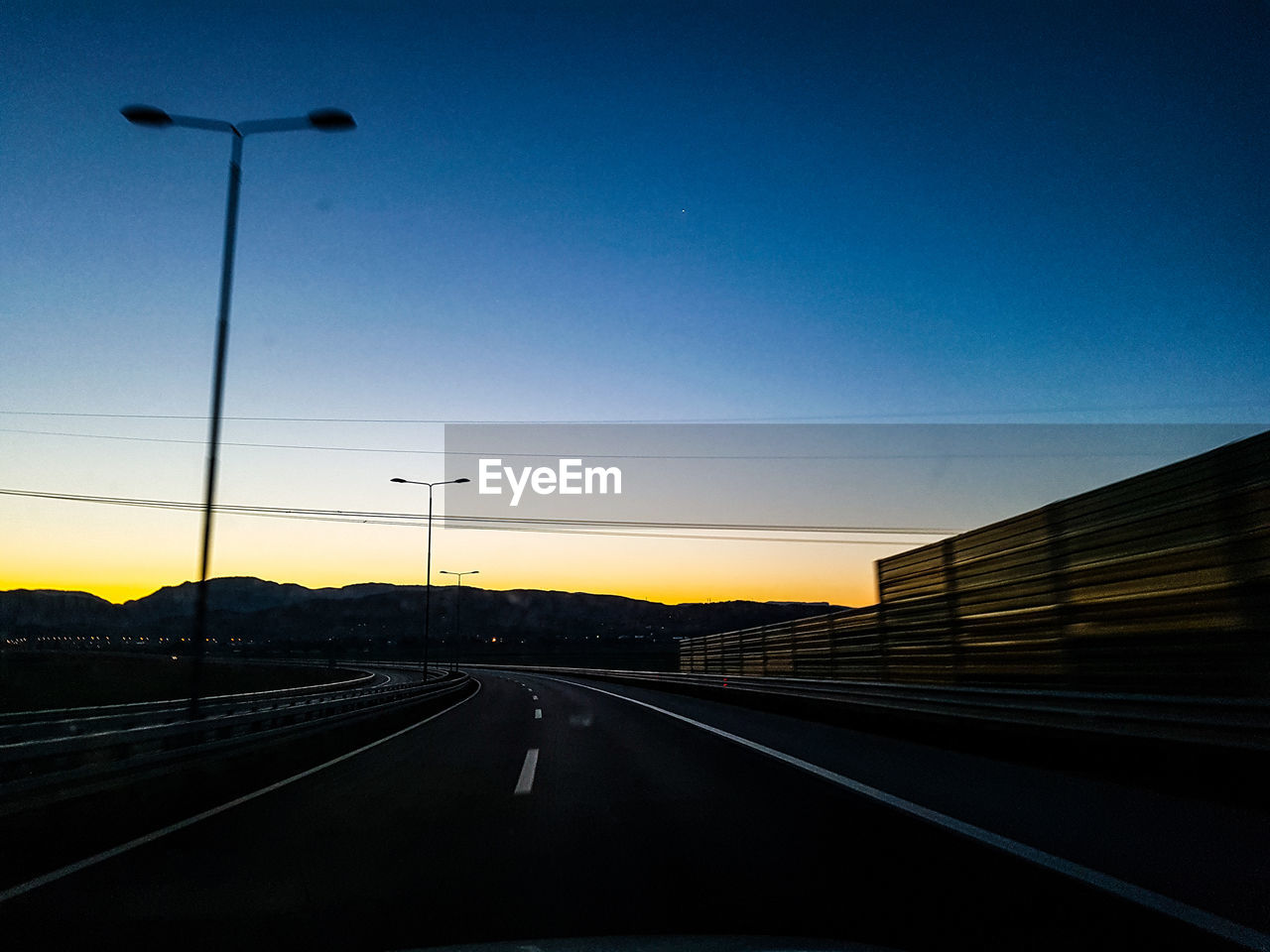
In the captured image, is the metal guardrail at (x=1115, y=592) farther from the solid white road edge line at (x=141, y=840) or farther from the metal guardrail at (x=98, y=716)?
the metal guardrail at (x=98, y=716)

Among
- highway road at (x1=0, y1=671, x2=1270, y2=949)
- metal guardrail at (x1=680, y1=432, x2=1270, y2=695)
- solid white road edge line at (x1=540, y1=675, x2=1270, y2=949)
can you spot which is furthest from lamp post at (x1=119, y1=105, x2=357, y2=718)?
metal guardrail at (x1=680, y1=432, x2=1270, y2=695)

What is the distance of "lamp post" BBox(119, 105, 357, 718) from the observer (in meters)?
11.6

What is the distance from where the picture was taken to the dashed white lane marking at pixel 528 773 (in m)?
8.70

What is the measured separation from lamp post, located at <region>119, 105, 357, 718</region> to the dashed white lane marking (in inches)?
187

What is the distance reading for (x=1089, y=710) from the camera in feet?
28.8

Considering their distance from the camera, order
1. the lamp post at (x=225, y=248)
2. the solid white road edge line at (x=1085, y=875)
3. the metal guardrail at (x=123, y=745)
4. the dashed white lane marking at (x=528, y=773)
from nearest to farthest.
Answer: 1. the solid white road edge line at (x=1085, y=875)
2. the metal guardrail at (x=123, y=745)
3. the dashed white lane marking at (x=528, y=773)
4. the lamp post at (x=225, y=248)

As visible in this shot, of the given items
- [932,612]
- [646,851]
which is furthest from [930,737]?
[646,851]

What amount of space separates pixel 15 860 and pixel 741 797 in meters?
6.00

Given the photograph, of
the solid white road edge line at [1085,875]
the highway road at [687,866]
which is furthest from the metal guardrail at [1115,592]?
the solid white road edge line at [1085,875]

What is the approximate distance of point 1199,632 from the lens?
8344 mm

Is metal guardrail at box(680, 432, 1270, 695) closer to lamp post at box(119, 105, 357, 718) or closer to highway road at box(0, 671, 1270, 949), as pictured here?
highway road at box(0, 671, 1270, 949)

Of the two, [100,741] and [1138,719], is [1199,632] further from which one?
[100,741]

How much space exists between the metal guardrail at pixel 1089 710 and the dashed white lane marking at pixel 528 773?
6.15 m

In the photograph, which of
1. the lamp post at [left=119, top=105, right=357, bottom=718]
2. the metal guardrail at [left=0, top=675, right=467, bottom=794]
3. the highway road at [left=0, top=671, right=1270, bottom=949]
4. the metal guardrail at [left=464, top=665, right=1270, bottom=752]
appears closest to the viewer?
the highway road at [left=0, top=671, right=1270, bottom=949]
